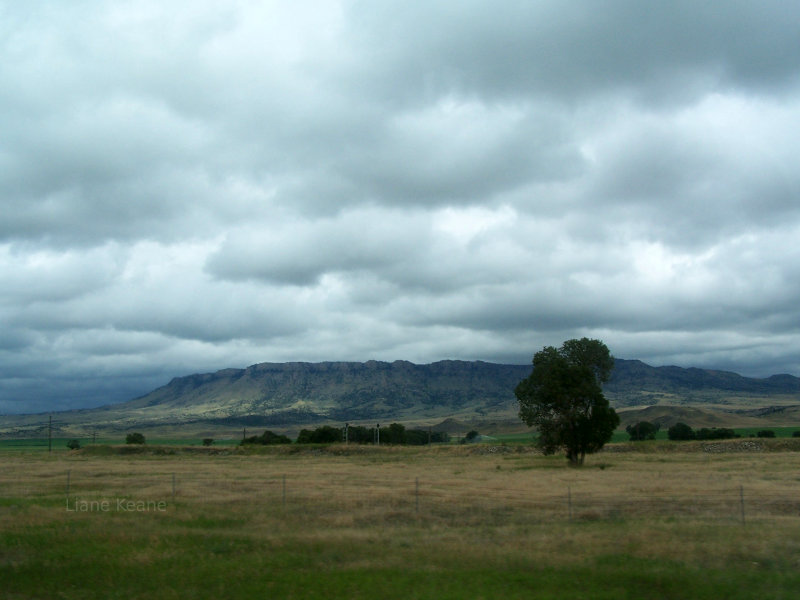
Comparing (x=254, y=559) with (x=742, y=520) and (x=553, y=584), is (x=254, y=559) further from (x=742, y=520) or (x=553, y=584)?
(x=742, y=520)

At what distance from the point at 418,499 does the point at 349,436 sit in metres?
89.9

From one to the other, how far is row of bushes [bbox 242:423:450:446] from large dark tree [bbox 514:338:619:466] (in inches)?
1858

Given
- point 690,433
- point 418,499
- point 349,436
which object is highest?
point 418,499

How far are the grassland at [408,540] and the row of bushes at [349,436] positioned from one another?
68150 mm

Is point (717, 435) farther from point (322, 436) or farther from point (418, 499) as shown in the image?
point (418, 499)

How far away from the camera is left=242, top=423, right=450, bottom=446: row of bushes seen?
109 m

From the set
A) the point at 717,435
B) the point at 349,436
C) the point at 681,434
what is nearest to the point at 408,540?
the point at 717,435

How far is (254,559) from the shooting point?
18844mm

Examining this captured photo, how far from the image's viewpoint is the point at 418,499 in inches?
1280

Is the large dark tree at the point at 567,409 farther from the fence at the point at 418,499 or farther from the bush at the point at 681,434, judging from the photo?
the bush at the point at 681,434

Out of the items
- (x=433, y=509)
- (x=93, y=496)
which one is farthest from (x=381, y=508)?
(x=93, y=496)

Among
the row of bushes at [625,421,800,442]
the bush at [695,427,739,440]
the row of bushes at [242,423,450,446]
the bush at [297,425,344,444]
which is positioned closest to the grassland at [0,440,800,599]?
the bush at [695,427,739,440]

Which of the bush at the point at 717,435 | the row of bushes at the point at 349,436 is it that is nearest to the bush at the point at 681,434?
the bush at the point at 717,435

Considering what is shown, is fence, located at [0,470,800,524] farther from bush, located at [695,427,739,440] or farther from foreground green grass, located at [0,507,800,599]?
bush, located at [695,427,739,440]
